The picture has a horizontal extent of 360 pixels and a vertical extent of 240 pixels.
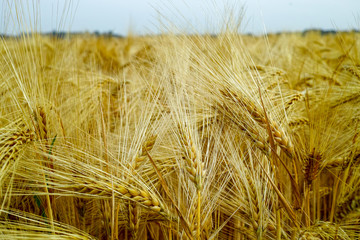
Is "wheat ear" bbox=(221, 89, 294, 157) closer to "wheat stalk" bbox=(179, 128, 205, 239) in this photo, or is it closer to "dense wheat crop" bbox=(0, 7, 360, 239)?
"dense wheat crop" bbox=(0, 7, 360, 239)

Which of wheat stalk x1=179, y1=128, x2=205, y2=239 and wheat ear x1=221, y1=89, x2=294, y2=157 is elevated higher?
wheat ear x1=221, y1=89, x2=294, y2=157

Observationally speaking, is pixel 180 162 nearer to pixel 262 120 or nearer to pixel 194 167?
pixel 194 167

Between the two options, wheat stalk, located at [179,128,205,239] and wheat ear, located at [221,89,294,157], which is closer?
wheat stalk, located at [179,128,205,239]

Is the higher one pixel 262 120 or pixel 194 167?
pixel 262 120

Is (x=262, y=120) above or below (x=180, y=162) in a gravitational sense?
above

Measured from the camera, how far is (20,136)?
3.10 feet

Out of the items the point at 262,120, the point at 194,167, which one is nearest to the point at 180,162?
the point at 194,167

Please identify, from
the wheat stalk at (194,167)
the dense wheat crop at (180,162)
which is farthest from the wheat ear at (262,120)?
the wheat stalk at (194,167)

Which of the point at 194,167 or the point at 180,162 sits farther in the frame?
the point at 180,162

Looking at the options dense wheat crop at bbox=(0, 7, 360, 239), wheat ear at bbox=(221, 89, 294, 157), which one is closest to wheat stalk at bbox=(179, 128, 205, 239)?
dense wheat crop at bbox=(0, 7, 360, 239)

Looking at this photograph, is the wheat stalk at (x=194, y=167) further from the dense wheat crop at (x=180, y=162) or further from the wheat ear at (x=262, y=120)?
the wheat ear at (x=262, y=120)

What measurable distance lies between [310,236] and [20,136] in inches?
39.4

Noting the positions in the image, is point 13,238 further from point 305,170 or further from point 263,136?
point 305,170

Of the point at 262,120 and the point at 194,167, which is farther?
the point at 262,120
